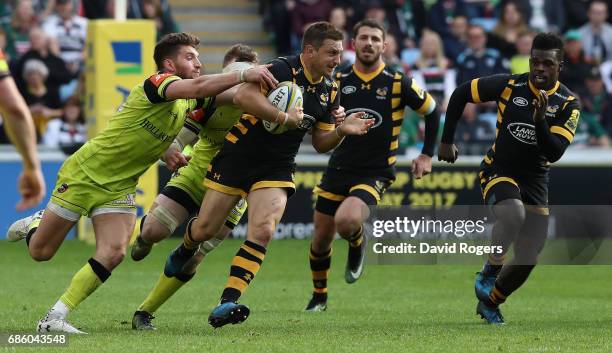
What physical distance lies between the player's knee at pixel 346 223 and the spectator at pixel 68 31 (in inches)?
418

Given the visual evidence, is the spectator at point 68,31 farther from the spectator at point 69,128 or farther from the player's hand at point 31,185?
the player's hand at point 31,185

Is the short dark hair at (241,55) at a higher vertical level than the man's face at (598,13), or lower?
higher

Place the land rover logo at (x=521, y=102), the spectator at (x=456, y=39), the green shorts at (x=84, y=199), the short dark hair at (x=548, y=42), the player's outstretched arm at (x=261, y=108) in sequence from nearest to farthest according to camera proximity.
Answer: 1. the player's outstretched arm at (x=261, y=108)
2. the green shorts at (x=84, y=199)
3. the short dark hair at (x=548, y=42)
4. the land rover logo at (x=521, y=102)
5. the spectator at (x=456, y=39)

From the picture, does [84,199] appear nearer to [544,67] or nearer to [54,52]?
[544,67]

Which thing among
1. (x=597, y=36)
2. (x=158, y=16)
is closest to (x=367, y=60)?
(x=158, y=16)

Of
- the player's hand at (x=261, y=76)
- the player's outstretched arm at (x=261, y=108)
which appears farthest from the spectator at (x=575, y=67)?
the player's hand at (x=261, y=76)

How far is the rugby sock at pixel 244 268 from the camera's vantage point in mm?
9602

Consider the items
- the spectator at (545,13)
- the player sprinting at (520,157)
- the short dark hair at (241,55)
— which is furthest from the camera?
the spectator at (545,13)

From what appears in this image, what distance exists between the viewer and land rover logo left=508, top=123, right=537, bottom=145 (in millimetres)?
10938

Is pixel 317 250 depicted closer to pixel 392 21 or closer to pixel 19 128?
pixel 19 128

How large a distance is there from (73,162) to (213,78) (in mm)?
1417

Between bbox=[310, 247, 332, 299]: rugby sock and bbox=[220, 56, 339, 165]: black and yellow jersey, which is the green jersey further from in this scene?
bbox=[310, 247, 332, 299]: rugby sock

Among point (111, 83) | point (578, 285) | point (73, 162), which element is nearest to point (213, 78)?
point (73, 162)

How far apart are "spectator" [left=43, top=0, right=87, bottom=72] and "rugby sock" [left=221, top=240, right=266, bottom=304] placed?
12421mm
